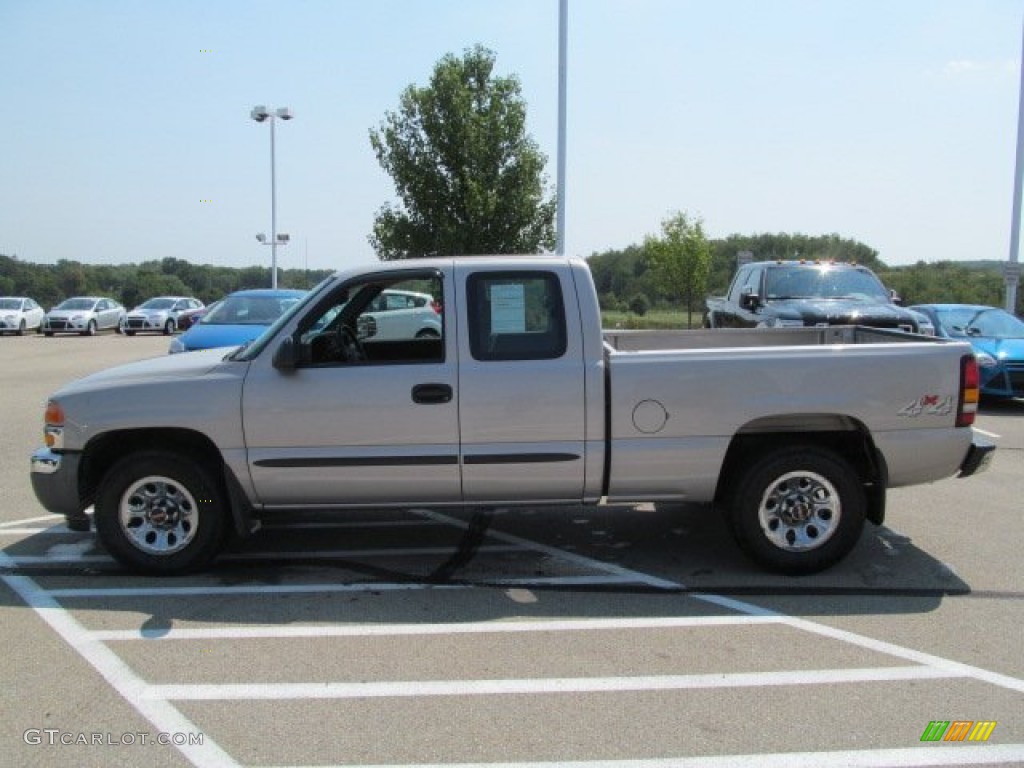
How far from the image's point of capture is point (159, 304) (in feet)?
118

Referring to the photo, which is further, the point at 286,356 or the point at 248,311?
the point at 248,311

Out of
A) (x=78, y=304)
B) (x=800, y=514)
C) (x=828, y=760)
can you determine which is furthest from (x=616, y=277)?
(x=828, y=760)

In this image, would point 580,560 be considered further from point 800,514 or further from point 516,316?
point 516,316

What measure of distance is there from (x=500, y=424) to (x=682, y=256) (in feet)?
103

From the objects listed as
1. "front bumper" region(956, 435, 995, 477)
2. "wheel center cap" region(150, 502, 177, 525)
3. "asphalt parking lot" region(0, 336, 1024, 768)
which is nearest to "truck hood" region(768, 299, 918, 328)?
"asphalt parking lot" region(0, 336, 1024, 768)

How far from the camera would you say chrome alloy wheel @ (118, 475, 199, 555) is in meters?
5.20

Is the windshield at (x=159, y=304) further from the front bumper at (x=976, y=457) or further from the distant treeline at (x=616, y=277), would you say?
the front bumper at (x=976, y=457)

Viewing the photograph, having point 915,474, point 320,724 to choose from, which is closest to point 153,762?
point 320,724

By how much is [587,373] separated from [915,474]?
2110 millimetres

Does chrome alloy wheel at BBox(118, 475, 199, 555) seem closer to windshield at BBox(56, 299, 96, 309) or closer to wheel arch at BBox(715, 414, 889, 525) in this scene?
wheel arch at BBox(715, 414, 889, 525)

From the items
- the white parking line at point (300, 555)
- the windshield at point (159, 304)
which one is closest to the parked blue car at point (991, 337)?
the white parking line at point (300, 555)

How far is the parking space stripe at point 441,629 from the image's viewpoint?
4.44m

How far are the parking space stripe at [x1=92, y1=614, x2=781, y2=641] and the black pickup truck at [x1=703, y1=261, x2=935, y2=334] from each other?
730 cm

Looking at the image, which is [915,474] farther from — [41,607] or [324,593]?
[41,607]
